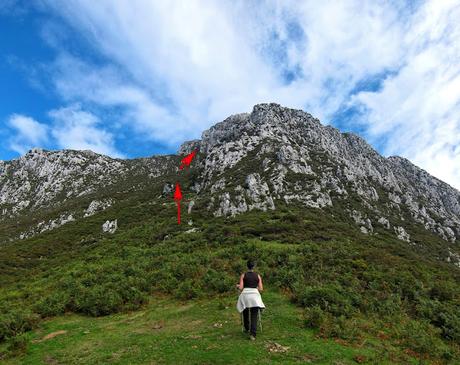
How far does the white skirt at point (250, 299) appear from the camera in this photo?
1186 centimetres

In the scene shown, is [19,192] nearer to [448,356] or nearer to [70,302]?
[70,302]

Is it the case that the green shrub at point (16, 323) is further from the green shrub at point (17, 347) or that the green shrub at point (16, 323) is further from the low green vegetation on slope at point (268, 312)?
the green shrub at point (17, 347)

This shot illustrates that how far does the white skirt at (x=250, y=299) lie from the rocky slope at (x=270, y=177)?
176 feet

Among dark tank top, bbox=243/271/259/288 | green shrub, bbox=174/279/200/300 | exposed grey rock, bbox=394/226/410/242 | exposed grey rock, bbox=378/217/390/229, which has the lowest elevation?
dark tank top, bbox=243/271/259/288

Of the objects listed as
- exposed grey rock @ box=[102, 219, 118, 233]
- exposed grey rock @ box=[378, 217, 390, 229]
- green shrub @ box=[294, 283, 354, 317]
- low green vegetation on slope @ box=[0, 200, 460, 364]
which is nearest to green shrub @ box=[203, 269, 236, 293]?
low green vegetation on slope @ box=[0, 200, 460, 364]

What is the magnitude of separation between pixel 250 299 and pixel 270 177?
76.4 m

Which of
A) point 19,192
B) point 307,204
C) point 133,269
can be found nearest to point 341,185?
point 307,204

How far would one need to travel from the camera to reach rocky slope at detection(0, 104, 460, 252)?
80375 millimetres

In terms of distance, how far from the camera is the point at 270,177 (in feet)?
287

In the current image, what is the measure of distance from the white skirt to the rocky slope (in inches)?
2109

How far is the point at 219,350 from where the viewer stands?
11.2 metres

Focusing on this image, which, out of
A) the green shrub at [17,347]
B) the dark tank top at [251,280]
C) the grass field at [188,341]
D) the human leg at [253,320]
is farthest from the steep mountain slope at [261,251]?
the dark tank top at [251,280]

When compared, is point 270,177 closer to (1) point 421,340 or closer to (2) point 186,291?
(2) point 186,291

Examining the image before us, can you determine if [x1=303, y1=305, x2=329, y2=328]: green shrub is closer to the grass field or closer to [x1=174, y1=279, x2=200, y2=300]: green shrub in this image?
the grass field
